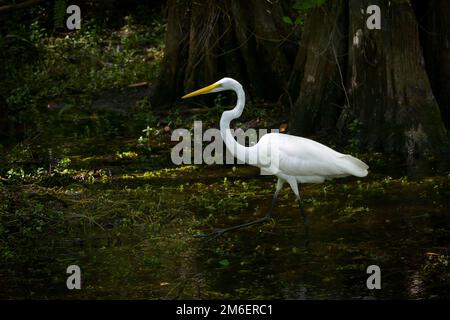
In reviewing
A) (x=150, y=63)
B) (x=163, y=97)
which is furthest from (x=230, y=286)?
(x=150, y=63)

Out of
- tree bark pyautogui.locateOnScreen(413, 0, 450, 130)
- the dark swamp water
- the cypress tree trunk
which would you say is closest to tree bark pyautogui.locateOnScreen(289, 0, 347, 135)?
the cypress tree trunk

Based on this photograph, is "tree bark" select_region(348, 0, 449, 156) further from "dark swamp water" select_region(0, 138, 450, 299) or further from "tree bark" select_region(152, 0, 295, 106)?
"tree bark" select_region(152, 0, 295, 106)

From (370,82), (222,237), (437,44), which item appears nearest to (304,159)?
(222,237)

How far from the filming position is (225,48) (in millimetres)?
14398

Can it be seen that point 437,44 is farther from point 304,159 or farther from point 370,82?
point 304,159

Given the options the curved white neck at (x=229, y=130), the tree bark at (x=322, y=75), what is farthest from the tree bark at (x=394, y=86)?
the curved white neck at (x=229, y=130)

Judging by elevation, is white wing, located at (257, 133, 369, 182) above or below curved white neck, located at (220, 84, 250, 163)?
below

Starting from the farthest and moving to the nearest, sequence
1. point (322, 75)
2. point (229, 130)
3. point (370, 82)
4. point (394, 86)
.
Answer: point (322, 75)
point (370, 82)
point (394, 86)
point (229, 130)

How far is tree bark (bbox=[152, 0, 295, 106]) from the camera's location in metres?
14.0

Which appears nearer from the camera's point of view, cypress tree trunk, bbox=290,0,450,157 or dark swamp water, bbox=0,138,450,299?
dark swamp water, bbox=0,138,450,299

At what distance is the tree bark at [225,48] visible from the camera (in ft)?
45.9

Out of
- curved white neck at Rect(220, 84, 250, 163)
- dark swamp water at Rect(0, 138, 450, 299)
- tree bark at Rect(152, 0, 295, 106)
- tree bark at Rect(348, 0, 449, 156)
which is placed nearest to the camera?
dark swamp water at Rect(0, 138, 450, 299)

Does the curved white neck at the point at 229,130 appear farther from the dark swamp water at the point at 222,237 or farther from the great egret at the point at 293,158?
the dark swamp water at the point at 222,237

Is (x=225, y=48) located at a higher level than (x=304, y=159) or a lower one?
higher
